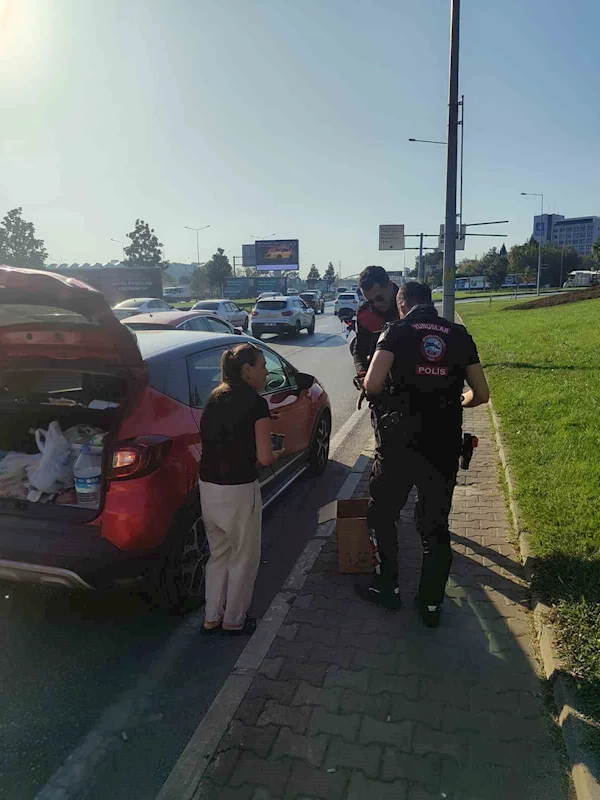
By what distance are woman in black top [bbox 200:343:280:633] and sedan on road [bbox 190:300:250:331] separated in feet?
64.9

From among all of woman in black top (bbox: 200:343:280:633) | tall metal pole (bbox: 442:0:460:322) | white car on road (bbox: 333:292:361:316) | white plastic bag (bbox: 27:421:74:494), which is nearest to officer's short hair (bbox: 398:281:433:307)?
woman in black top (bbox: 200:343:280:633)

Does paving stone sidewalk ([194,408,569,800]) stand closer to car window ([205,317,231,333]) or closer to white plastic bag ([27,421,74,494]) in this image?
white plastic bag ([27,421,74,494])

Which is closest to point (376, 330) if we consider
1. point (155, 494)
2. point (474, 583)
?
point (474, 583)

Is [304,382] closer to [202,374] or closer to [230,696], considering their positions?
[202,374]

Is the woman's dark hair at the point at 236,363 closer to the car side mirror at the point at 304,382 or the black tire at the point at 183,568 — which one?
the black tire at the point at 183,568

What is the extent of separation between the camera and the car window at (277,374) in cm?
527

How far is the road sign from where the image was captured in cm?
4672

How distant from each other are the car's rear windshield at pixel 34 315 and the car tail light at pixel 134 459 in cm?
72

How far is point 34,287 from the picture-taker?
2.96 meters

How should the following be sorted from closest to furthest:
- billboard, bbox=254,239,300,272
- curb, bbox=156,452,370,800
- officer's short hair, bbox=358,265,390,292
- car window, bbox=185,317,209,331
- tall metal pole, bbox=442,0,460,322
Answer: curb, bbox=156,452,370,800
officer's short hair, bbox=358,265,390,292
car window, bbox=185,317,209,331
tall metal pole, bbox=442,0,460,322
billboard, bbox=254,239,300,272

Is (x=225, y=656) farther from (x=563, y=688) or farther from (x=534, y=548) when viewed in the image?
(x=534, y=548)

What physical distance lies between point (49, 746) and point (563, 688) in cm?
230

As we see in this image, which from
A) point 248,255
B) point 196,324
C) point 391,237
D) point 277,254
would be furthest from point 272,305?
point 248,255

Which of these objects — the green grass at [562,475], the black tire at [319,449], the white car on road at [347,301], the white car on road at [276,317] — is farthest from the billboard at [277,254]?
the black tire at [319,449]
